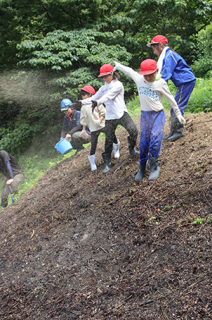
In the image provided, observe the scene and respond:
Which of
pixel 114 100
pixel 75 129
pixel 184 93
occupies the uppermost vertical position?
pixel 114 100

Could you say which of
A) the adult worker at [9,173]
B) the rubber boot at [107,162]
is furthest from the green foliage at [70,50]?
the rubber boot at [107,162]

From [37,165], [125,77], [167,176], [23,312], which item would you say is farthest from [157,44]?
[37,165]

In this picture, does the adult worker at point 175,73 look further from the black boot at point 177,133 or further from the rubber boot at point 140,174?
the rubber boot at point 140,174

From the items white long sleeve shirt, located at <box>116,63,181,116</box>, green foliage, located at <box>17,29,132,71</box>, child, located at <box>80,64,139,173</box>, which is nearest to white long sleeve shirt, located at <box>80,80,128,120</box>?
child, located at <box>80,64,139,173</box>

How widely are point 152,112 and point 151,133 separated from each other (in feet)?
1.03

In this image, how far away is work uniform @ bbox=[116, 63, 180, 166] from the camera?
3.85m

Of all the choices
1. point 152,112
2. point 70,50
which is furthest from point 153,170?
point 70,50

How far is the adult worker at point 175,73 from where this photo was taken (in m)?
4.57

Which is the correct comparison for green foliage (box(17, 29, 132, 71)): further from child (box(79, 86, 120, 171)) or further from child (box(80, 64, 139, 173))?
child (box(80, 64, 139, 173))

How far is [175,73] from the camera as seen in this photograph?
4898 millimetres

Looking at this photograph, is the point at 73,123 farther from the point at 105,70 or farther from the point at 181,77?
the point at 181,77

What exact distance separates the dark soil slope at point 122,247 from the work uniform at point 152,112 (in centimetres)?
50

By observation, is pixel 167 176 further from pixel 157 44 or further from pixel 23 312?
pixel 23 312

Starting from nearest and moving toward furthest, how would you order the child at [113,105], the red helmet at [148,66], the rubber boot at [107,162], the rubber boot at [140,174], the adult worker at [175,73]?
1. the red helmet at [148,66]
2. the rubber boot at [140,174]
3. the adult worker at [175,73]
4. the child at [113,105]
5. the rubber boot at [107,162]
